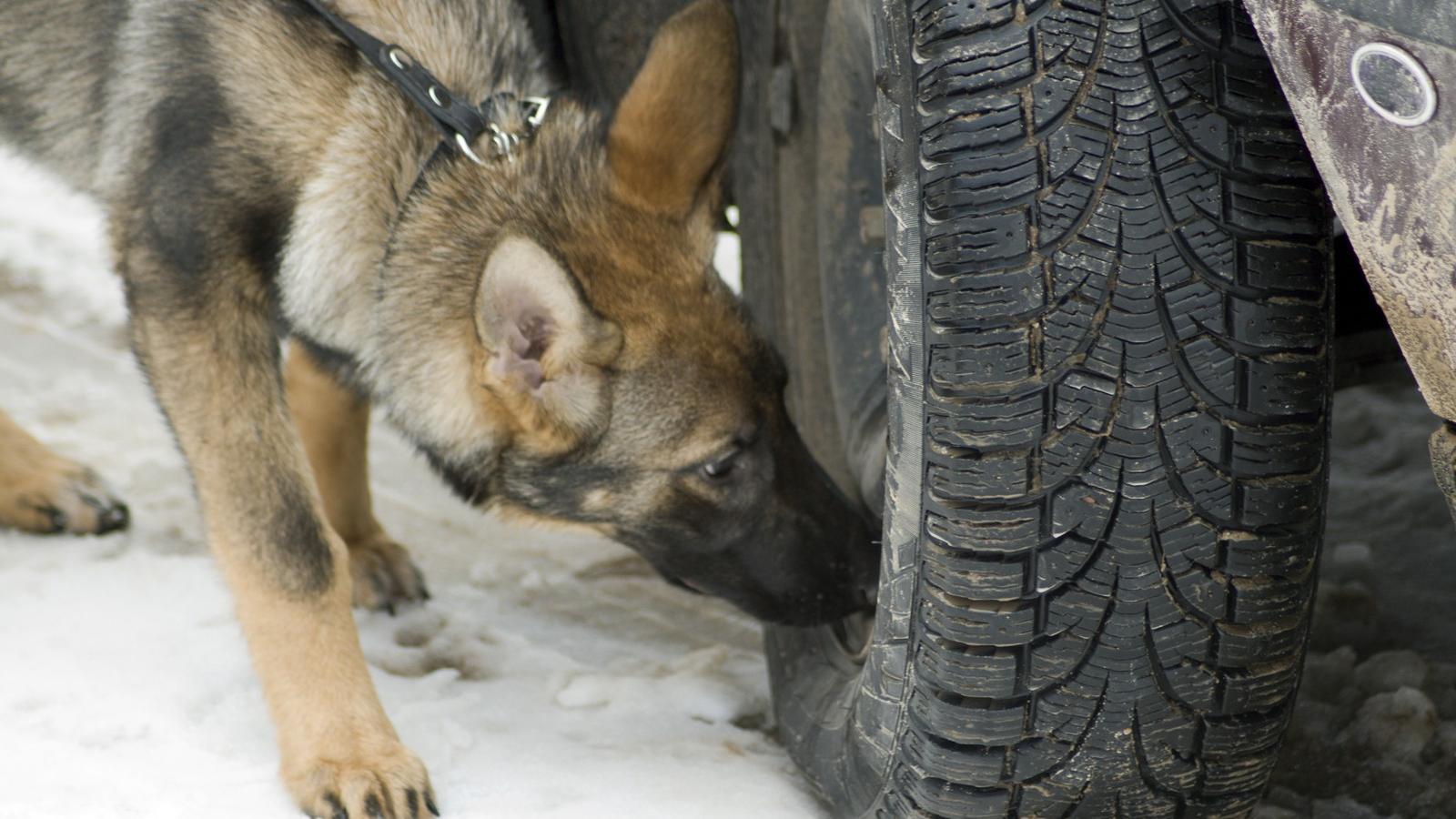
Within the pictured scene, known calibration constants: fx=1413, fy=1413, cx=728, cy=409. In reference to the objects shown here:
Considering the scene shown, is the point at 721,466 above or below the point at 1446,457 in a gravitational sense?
below

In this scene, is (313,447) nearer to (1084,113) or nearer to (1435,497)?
(1084,113)

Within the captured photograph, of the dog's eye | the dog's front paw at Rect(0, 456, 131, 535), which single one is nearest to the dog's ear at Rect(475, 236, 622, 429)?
the dog's eye

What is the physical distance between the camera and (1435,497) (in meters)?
3.23

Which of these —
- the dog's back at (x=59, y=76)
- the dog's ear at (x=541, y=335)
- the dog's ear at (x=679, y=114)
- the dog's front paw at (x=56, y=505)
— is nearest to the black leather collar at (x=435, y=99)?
the dog's ear at (x=679, y=114)

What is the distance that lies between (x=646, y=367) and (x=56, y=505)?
1.86m

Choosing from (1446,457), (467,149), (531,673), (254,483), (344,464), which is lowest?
(531,673)

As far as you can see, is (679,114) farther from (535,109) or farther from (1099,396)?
(1099,396)

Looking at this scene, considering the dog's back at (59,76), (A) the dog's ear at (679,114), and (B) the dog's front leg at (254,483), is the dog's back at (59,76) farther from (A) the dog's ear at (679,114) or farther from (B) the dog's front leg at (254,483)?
(A) the dog's ear at (679,114)

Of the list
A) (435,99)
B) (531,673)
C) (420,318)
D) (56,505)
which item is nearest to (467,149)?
(435,99)

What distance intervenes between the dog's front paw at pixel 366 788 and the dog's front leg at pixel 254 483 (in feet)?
0.25

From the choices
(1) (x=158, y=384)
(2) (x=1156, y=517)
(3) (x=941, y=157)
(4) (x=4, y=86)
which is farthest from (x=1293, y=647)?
(4) (x=4, y=86)

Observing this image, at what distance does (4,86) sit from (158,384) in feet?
3.38

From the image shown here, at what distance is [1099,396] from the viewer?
1644 mm

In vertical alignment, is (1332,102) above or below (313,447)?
above
